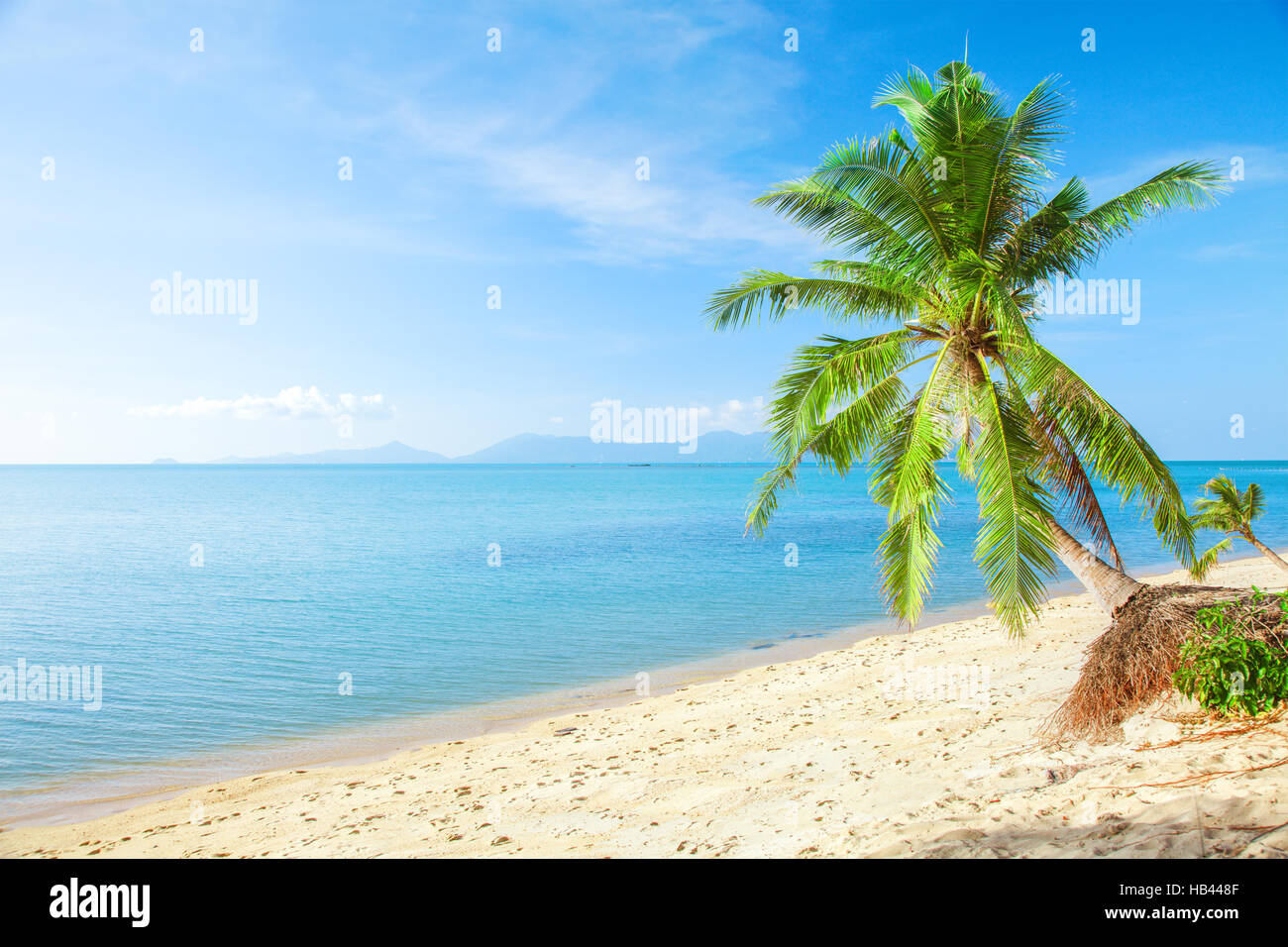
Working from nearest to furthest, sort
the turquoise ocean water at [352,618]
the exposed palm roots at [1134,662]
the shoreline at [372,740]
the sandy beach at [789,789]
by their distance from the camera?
the sandy beach at [789,789]
the exposed palm roots at [1134,662]
the shoreline at [372,740]
the turquoise ocean water at [352,618]

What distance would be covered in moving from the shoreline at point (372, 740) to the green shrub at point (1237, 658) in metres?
10.1

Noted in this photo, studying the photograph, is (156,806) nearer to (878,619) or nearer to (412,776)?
(412,776)

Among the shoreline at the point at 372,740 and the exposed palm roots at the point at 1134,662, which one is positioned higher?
the exposed palm roots at the point at 1134,662

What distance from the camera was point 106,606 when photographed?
25.1 m

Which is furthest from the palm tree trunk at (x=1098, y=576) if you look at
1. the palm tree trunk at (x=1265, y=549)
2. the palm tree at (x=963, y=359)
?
the palm tree trunk at (x=1265, y=549)

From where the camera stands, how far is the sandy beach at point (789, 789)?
18.0ft

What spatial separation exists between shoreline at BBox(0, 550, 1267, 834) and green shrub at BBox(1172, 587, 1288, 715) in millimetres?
10116

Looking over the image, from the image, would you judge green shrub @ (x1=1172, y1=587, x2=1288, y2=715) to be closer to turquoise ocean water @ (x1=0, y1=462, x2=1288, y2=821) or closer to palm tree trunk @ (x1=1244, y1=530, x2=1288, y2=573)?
turquoise ocean water @ (x1=0, y1=462, x2=1288, y2=821)

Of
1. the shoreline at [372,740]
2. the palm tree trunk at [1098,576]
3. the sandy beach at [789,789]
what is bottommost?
the shoreline at [372,740]

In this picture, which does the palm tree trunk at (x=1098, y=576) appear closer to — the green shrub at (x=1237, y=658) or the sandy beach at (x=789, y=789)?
the green shrub at (x=1237, y=658)

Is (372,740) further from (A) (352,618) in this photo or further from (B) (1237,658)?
(B) (1237,658)

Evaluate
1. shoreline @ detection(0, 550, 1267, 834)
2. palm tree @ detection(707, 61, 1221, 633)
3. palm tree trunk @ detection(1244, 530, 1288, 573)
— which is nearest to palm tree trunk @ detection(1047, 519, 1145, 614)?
palm tree @ detection(707, 61, 1221, 633)

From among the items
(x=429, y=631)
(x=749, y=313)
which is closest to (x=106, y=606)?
(x=429, y=631)

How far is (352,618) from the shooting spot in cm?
2384
